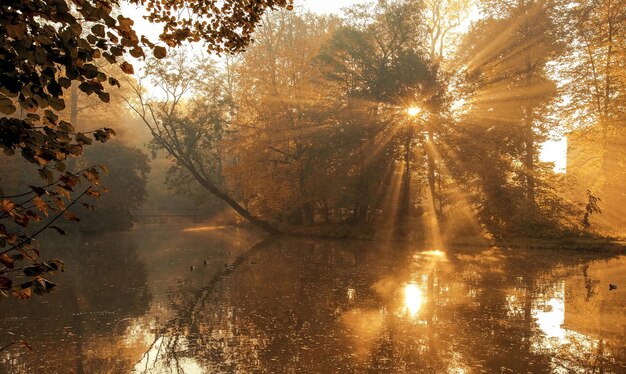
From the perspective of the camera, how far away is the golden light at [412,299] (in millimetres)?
11984

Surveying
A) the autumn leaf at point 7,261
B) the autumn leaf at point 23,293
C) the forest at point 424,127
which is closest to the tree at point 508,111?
the forest at point 424,127

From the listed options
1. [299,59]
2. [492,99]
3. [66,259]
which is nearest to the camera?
[66,259]

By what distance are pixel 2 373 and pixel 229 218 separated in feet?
144

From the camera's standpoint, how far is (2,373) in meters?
7.77

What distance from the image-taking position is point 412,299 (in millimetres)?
13297

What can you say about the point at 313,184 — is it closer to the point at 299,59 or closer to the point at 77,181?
the point at 299,59

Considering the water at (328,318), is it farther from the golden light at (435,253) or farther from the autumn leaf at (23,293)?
the autumn leaf at (23,293)

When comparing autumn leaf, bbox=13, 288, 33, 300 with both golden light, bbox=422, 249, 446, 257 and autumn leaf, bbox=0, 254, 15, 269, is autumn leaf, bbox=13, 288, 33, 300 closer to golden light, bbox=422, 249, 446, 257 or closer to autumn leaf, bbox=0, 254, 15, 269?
autumn leaf, bbox=0, 254, 15, 269

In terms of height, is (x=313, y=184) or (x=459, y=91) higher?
(x=459, y=91)

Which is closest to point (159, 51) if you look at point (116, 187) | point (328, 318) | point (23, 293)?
point (23, 293)

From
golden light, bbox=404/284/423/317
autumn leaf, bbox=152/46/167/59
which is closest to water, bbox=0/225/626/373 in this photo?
golden light, bbox=404/284/423/317

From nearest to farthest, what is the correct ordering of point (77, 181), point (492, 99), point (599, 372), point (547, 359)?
point (77, 181), point (599, 372), point (547, 359), point (492, 99)

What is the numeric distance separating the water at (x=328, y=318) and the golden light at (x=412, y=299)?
0.16 feet

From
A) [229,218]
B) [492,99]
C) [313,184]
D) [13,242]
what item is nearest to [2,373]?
[13,242]
